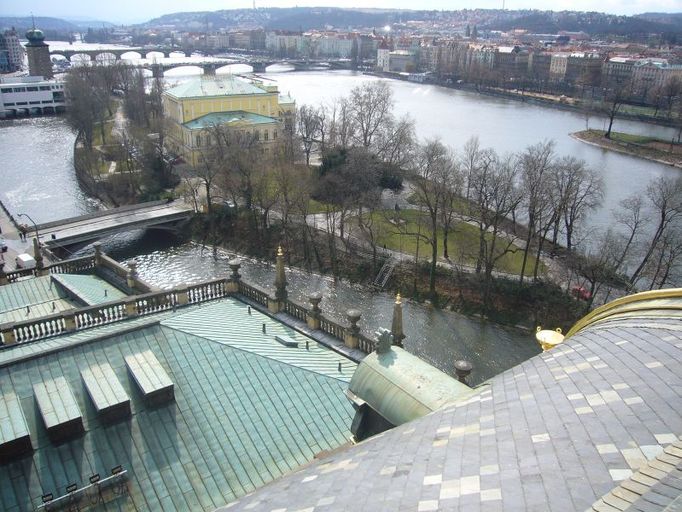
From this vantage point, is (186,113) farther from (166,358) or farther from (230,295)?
(166,358)

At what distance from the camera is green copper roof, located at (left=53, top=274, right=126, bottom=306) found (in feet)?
77.1

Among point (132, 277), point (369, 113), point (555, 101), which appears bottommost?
point (555, 101)

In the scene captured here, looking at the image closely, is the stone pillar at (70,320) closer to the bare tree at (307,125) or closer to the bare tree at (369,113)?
the bare tree at (307,125)

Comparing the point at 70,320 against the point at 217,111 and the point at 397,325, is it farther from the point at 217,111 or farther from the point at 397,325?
the point at 217,111

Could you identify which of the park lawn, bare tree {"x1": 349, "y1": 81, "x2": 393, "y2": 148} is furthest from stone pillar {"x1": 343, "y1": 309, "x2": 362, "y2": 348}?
bare tree {"x1": 349, "y1": 81, "x2": 393, "y2": 148}

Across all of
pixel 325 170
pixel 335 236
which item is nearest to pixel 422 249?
pixel 335 236

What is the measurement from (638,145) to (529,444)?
356 feet

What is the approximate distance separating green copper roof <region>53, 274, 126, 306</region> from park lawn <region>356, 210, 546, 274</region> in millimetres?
32220

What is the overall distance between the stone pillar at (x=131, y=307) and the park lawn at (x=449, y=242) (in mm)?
35291

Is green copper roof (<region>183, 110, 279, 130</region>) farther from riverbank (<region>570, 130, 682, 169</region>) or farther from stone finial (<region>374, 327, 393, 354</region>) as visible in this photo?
stone finial (<region>374, 327, 393, 354</region>)

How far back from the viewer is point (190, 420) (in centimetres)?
1470

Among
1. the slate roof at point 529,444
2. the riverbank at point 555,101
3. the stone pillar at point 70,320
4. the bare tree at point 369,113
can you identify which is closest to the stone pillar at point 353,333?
the slate roof at point 529,444

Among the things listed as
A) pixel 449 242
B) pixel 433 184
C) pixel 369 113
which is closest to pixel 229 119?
pixel 369 113

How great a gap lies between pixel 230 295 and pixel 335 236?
3442 cm
